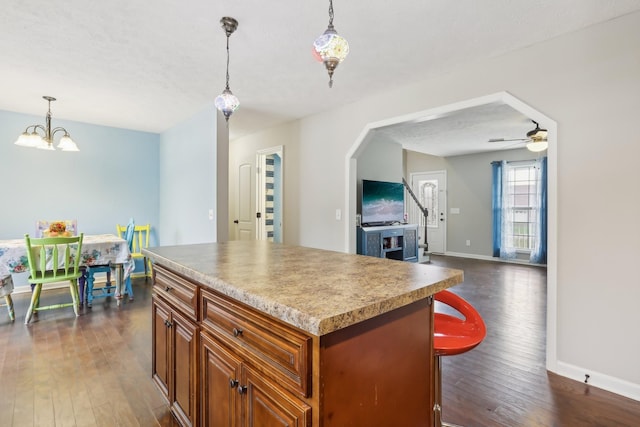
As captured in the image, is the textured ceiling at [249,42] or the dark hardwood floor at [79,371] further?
the textured ceiling at [249,42]

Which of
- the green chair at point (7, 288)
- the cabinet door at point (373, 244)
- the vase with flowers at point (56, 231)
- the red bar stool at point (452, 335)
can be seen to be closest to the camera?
the red bar stool at point (452, 335)

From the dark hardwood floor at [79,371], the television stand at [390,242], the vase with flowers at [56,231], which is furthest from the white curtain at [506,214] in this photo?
the vase with flowers at [56,231]

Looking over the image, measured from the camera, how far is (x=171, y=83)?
316cm

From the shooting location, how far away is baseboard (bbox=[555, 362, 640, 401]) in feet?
6.57

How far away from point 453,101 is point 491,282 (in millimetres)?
3290

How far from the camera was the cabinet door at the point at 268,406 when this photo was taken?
861 millimetres

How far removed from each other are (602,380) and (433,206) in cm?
622

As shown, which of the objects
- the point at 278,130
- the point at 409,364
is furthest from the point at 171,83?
the point at 409,364

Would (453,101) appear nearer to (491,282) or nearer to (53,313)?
(491,282)

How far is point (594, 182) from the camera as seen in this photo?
2.15 meters

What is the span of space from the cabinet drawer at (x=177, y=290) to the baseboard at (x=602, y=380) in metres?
2.52

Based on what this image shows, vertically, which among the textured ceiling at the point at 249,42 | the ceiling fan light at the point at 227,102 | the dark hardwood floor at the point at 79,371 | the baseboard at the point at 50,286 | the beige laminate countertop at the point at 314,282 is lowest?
the dark hardwood floor at the point at 79,371

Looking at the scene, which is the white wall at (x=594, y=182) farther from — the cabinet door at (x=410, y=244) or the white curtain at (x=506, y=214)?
the white curtain at (x=506, y=214)

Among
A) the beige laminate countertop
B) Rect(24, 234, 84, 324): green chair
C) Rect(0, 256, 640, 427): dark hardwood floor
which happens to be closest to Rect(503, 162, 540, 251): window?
Rect(0, 256, 640, 427): dark hardwood floor
